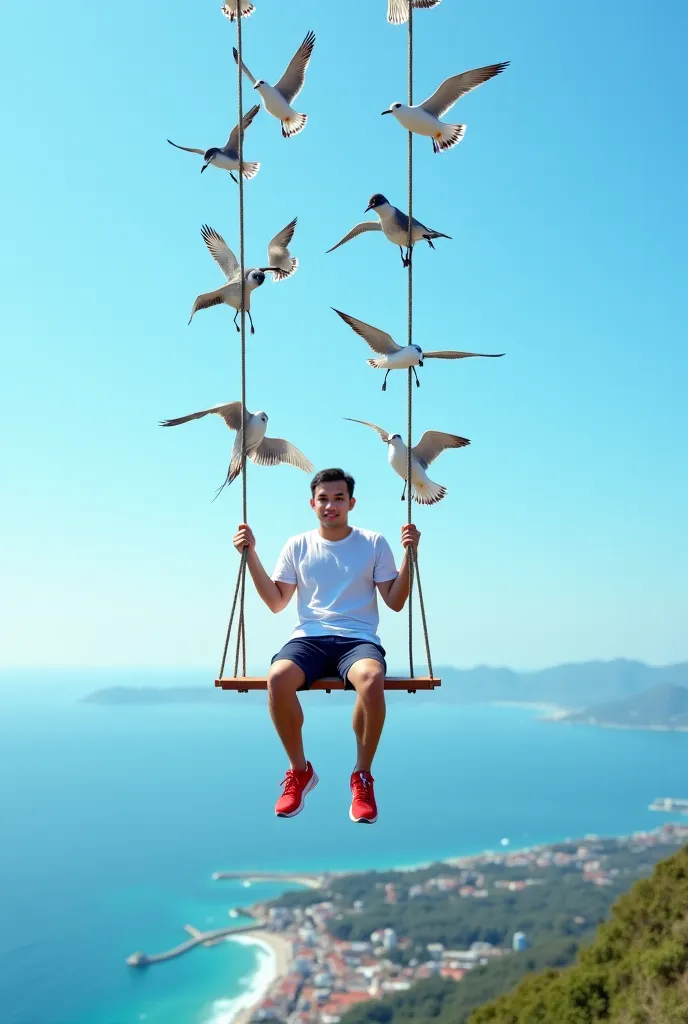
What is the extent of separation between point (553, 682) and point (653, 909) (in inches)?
6403

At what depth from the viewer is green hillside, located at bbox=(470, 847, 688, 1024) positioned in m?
12.0

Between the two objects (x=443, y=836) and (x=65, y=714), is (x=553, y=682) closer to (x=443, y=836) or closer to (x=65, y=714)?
(x=65, y=714)

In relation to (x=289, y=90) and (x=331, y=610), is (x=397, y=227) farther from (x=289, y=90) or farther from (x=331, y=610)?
(x=331, y=610)

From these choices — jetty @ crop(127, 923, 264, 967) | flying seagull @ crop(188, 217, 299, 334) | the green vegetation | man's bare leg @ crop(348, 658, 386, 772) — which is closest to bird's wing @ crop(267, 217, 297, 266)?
flying seagull @ crop(188, 217, 299, 334)

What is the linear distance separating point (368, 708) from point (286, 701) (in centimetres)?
29

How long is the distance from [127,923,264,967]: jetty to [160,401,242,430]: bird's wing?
4655cm

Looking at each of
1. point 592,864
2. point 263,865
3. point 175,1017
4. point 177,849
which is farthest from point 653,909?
point 177,849

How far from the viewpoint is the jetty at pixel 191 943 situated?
45031mm

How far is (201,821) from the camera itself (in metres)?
81.1

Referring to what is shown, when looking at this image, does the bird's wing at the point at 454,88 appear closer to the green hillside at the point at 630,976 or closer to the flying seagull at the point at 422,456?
the flying seagull at the point at 422,456

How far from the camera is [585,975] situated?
547 inches

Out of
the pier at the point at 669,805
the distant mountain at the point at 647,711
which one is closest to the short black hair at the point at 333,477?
the pier at the point at 669,805

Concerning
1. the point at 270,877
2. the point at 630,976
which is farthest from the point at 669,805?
the point at 630,976

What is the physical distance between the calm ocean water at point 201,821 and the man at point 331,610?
38035mm
